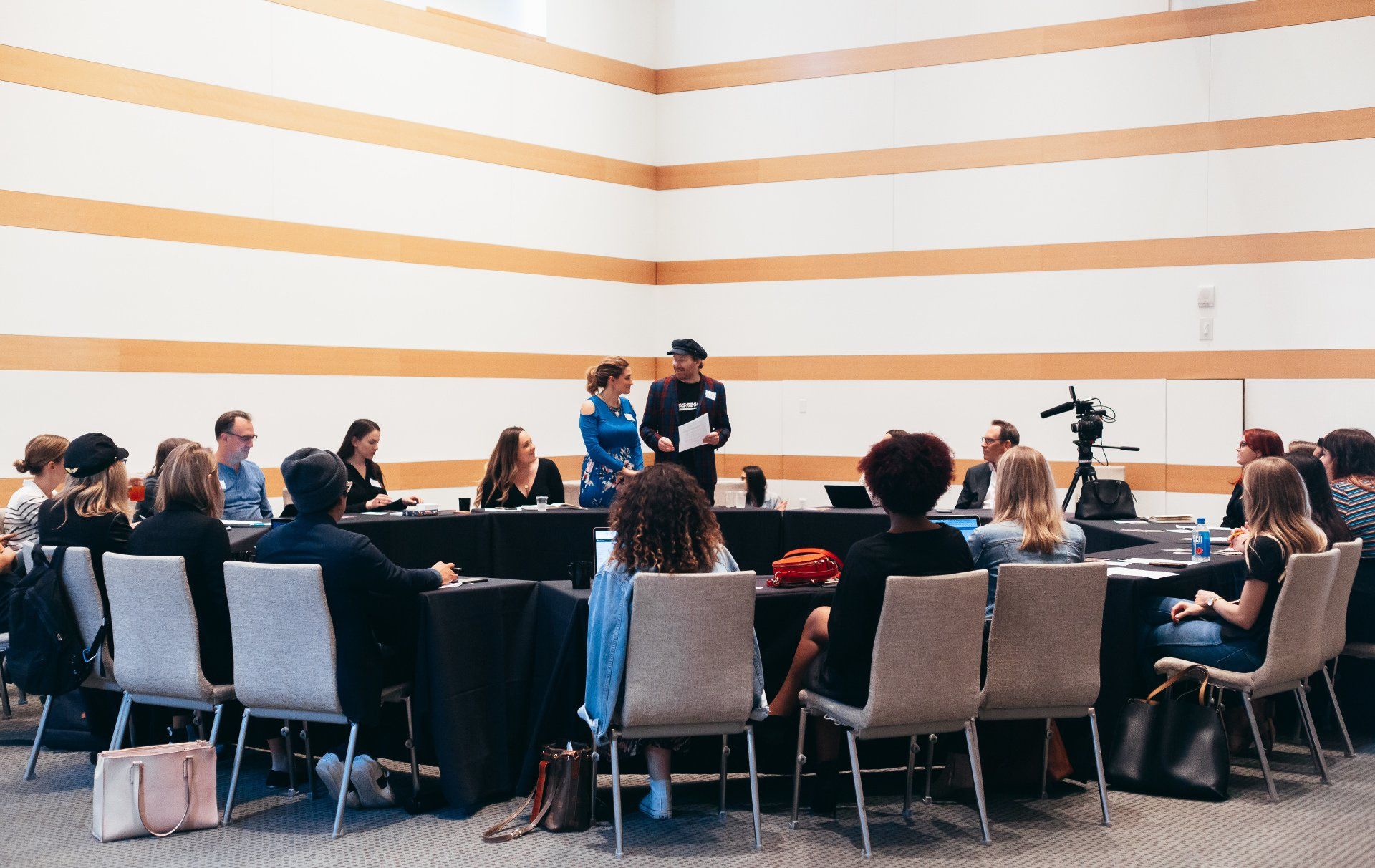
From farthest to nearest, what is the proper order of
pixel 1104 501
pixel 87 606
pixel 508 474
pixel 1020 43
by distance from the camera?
1. pixel 1020 43
2. pixel 1104 501
3. pixel 508 474
4. pixel 87 606

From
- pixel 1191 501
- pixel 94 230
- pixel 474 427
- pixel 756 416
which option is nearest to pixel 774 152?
pixel 756 416

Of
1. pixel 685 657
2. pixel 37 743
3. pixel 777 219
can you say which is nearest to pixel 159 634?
pixel 37 743

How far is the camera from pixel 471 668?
4.34 meters

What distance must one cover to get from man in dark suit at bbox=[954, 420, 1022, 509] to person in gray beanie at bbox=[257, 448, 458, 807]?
382 centimetres

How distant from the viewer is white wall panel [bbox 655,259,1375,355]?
7961mm

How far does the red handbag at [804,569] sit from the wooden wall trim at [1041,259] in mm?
4953

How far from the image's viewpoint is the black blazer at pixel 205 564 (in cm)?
441

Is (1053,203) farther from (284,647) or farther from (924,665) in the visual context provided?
(284,647)

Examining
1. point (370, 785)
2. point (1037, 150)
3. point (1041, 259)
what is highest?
point (1037, 150)

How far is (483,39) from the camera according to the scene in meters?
9.03

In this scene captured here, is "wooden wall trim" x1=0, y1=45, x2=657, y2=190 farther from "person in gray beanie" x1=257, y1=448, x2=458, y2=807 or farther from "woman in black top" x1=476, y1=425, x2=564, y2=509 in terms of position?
"person in gray beanie" x1=257, y1=448, x2=458, y2=807

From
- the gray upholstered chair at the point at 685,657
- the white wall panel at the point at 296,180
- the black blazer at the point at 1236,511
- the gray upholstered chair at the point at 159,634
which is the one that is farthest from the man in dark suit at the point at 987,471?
the gray upholstered chair at the point at 159,634

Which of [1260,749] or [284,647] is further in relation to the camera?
[1260,749]

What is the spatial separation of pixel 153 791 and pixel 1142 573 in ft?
12.4
